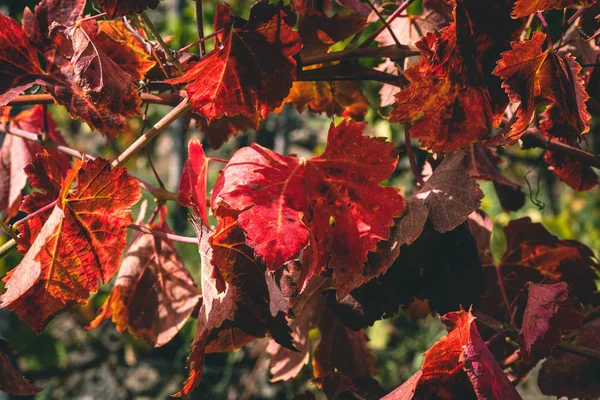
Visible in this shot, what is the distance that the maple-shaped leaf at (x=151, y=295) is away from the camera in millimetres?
774

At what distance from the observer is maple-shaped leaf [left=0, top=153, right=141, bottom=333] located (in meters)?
0.58

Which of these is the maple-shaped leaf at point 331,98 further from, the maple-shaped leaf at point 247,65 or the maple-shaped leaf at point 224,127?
the maple-shaped leaf at point 247,65

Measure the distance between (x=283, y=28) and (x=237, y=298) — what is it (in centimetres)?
27

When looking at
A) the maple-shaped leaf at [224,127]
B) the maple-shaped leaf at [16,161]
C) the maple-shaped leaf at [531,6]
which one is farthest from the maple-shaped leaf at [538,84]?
the maple-shaped leaf at [16,161]

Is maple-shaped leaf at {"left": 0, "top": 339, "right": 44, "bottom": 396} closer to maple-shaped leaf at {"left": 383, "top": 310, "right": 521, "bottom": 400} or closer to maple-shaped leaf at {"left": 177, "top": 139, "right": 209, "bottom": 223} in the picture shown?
maple-shaped leaf at {"left": 177, "top": 139, "right": 209, "bottom": 223}

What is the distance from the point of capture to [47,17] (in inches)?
26.3

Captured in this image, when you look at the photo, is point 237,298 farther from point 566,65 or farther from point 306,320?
point 566,65

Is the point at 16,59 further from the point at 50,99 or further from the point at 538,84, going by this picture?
the point at 538,84

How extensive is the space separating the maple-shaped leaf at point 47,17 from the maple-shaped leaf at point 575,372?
2.14ft

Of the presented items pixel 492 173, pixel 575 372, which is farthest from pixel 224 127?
pixel 575 372

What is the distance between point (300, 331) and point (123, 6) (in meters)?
0.45

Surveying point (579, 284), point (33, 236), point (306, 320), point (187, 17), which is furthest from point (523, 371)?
point (187, 17)

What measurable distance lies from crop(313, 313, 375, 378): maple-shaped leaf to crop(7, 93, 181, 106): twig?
345 mm

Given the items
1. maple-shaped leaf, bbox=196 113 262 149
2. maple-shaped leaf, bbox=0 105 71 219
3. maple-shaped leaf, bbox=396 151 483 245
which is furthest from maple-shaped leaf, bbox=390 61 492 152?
maple-shaped leaf, bbox=0 105 71 219
